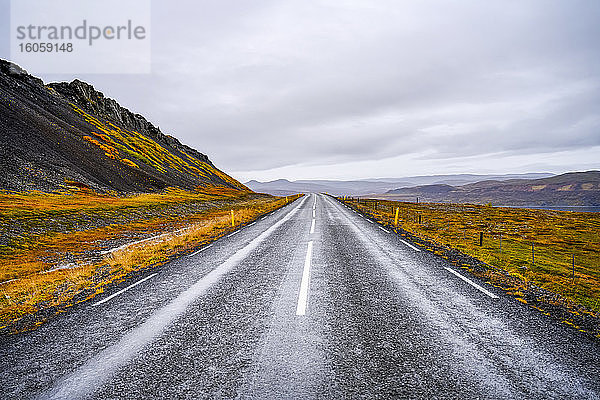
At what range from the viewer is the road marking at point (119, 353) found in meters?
3.79

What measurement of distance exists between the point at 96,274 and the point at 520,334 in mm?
10473

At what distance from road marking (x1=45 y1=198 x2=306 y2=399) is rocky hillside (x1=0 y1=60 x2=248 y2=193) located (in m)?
40.5

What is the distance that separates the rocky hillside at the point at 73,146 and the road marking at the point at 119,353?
40547 millimetres

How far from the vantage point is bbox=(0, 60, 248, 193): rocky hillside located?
4347cm

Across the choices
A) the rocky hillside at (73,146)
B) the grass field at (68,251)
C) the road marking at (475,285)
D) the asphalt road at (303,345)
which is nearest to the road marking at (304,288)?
the asphalt road at (303,345)

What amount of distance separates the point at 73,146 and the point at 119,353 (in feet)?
214

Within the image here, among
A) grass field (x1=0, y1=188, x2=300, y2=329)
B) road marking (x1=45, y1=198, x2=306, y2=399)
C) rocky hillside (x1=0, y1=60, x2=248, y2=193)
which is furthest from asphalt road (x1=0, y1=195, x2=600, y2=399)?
rocky hillside (x1=0, y1=60, x2=248, y2=193)

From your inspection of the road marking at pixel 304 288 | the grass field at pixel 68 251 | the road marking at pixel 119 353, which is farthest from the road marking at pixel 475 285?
the grass field at pixel 68 251

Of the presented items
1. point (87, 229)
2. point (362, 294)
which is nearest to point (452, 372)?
point (362, 294)

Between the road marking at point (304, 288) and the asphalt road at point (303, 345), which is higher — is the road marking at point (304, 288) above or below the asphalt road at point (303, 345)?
above

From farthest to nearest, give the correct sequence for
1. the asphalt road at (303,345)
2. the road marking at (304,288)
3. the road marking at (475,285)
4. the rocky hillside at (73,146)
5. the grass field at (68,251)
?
the rocky hillside at (73,146)
the grass field at (68,251)
the road marking at (475,285)
the road marking at (304,288)
the asphalt road at (303,345)

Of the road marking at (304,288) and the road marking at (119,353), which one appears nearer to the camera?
the road marking at (119,353)

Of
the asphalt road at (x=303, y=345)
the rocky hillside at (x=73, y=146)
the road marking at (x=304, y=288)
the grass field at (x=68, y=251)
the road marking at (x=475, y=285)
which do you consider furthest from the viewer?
the rocky hillside at (x=73, y=146)

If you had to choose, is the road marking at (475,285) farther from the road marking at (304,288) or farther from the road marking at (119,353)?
the road marking at (119,353)
